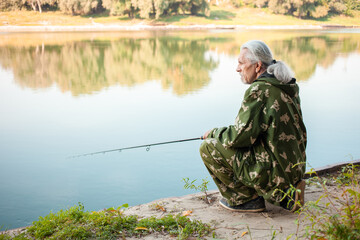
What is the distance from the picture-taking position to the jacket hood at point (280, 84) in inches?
104

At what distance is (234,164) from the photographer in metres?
2.77

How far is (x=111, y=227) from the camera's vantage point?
2.70m

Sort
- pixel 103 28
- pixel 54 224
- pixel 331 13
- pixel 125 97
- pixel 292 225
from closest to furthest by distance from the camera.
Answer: pixel 292 225 < pixel 54 224 < pixel 125 97 < pixel 103 28 < pixel 331 13

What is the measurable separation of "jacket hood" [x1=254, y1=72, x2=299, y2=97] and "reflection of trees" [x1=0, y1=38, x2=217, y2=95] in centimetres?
741

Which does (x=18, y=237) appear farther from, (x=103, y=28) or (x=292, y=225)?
(x=103, y=28)

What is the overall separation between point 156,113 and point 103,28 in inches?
1152

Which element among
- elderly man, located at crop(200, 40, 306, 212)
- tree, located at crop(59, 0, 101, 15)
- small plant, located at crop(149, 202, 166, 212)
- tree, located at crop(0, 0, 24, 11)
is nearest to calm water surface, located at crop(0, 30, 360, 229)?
small plant, located at crop(149, 202, 166, 212)

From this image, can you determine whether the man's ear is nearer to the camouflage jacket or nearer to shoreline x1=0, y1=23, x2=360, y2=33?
the camouflage jacket

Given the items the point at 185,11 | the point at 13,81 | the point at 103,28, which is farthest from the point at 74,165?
the point at 185,11

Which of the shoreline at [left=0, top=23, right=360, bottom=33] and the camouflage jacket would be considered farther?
the shoreline at [left=0, top=23, right=360, bottom=33]

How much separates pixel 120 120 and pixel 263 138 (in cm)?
506

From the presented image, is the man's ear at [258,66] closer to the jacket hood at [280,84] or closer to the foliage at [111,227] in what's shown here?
the jacket hood at [280,84]

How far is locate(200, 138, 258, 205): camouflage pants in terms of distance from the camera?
280 centimetres

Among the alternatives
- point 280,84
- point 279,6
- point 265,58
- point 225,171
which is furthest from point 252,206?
point 279,6
